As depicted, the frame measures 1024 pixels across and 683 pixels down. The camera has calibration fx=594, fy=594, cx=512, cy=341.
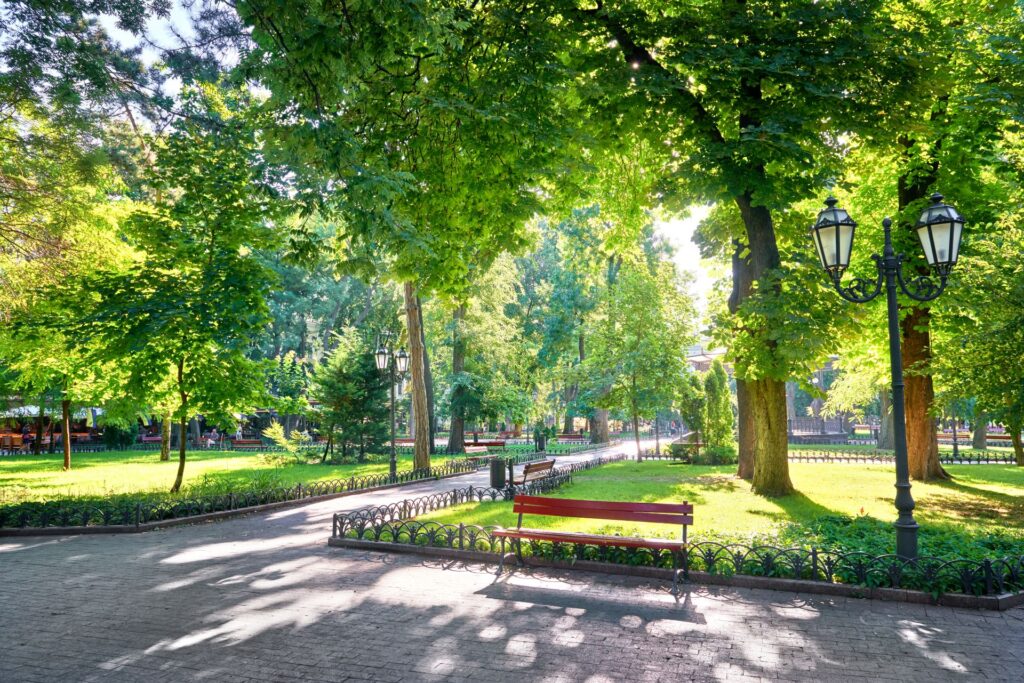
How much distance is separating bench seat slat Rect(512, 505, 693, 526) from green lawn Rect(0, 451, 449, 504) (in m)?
9.74

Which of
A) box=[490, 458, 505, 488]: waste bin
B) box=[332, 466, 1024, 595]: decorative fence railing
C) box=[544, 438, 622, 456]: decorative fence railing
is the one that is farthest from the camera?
box=[544, 438, 622, 456]: decorative fence railing

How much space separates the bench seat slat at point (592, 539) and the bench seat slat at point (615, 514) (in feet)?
0.80

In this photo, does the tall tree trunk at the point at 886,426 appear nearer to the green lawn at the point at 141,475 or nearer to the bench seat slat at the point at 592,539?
the green lawn at the point at 141,475

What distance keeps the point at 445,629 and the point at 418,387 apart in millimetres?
16162

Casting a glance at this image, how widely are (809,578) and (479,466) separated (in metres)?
18.3

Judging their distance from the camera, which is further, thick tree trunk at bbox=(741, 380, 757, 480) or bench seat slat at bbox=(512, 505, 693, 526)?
thick tree trunk at bbox=(741, 380, 757, 480)

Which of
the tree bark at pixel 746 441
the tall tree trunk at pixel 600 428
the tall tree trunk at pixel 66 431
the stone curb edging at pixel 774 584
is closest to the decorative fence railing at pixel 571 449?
the tall tree trunk at pixel 600 428

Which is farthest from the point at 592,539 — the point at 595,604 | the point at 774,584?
A: the point at 774,584

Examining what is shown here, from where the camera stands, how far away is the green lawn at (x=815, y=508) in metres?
8.94

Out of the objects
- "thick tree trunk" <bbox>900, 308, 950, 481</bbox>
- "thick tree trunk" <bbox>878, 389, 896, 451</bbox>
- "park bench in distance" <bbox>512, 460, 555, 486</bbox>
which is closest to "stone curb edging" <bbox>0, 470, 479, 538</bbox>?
"park bench in distance" <bbox>512, 460, 555, 486</bbox>

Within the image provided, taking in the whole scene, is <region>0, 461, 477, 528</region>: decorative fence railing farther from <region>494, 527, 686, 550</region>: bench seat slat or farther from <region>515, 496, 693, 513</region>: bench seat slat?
<region>515, 496, 693, 513</region>: bench seat slat

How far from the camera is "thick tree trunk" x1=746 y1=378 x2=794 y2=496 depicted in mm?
12570

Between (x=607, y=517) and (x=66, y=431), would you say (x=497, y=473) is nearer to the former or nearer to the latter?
(x=607, y=517)

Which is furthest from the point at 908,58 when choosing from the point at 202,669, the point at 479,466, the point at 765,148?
the point at 479,466
